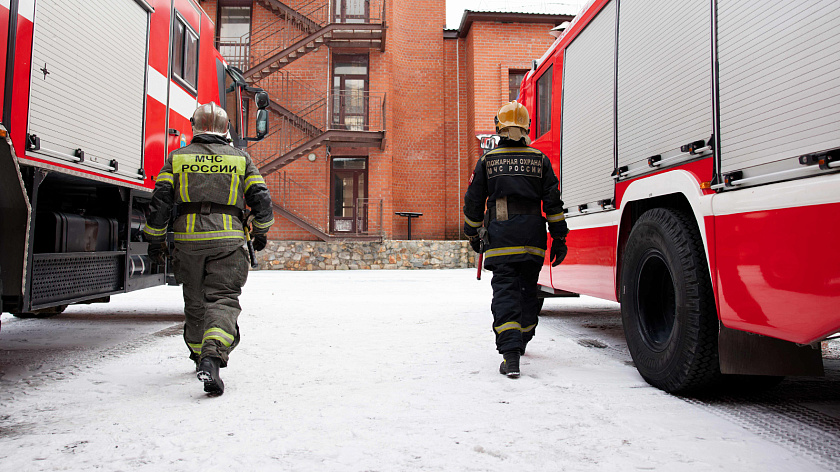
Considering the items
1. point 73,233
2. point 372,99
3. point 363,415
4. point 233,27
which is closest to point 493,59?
point 372,99

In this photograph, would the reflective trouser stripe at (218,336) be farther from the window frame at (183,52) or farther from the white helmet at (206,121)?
the window frame at (183,52)

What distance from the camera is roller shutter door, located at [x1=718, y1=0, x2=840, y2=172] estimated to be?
1.88m

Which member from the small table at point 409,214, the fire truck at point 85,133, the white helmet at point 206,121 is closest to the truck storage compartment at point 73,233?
the fire truck at point 85,133

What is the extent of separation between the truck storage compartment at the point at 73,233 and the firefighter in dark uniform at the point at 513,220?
276cm

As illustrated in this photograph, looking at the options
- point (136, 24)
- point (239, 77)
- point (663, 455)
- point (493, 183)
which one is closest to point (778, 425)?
point (663, 455)

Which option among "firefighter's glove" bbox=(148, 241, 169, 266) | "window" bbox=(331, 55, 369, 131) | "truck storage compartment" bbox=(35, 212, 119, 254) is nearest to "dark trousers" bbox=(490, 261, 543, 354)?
"firefighter's glove" bbox=(148, 241, 169, 266)

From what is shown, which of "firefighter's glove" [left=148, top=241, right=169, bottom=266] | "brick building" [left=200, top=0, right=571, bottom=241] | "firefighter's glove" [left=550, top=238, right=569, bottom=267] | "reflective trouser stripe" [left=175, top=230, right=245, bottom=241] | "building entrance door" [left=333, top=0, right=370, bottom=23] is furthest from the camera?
"building entrance door" [left=333, top=0, right=370, bottom=23]

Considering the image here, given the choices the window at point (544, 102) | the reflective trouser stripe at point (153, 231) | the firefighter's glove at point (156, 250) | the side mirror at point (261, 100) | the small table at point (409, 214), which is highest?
the side mirror at point (261, 100)

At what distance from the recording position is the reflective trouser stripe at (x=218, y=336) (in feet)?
9.61

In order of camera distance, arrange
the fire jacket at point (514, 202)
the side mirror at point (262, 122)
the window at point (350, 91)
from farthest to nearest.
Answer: the window at point (350, 91) < the side mirror at point (262, 122) < the fire jacket at point (514, 202)

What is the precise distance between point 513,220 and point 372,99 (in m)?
14.6

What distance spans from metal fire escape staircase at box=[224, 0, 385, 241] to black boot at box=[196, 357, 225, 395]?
13.1 metres

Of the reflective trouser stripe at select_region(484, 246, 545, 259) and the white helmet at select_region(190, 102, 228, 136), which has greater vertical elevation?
the white helmet at select_region(190, 102, 228, 136)

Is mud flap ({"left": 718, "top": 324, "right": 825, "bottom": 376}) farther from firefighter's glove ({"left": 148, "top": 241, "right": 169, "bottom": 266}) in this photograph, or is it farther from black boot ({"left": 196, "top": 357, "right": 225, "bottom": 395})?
firefighter's glove ({"left": 148, "top": 241, "right": 169, "bottom": 266})
